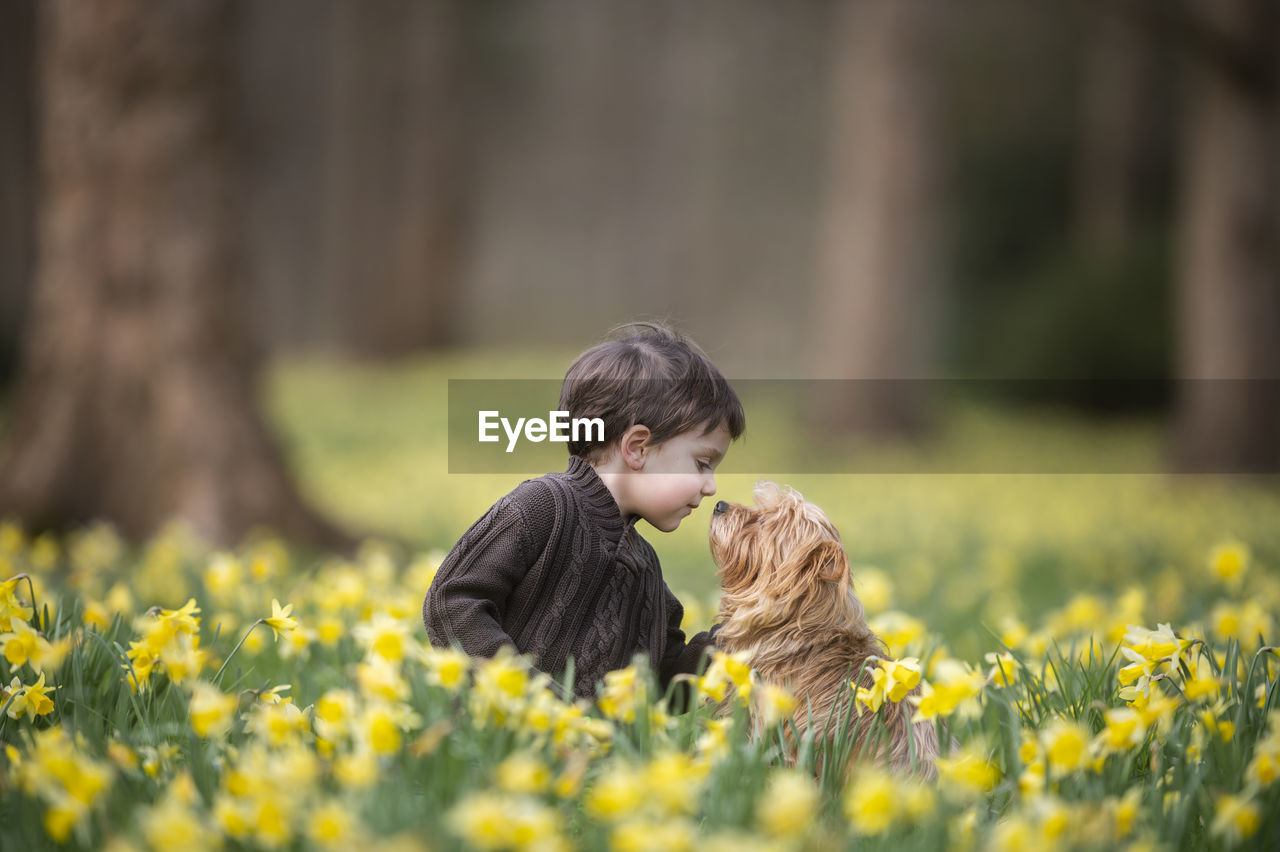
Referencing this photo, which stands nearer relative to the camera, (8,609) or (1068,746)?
(1068,746)

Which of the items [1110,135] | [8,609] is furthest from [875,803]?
[1110,135]

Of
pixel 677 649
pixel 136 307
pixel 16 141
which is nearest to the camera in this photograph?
pixel 677 649

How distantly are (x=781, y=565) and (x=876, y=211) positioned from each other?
10640mm

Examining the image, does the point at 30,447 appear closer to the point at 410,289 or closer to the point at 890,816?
the point at 890,816

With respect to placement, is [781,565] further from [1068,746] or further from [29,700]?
[29,700]

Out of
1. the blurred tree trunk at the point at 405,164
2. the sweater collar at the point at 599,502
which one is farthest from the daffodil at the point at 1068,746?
the blurred tree trunk at the point at 405,164

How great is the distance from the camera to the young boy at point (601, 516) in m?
2.16

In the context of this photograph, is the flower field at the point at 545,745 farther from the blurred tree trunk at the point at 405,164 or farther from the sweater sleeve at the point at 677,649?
the blurred tree trunk at the point at 405,164

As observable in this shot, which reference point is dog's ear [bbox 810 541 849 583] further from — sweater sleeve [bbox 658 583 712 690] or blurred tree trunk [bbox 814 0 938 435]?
blurred tree trunk [bbox 814 0 938 435]

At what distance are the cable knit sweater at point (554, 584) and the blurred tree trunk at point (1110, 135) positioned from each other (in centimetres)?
1587

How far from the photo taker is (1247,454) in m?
9.10

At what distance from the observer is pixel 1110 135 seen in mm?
17719

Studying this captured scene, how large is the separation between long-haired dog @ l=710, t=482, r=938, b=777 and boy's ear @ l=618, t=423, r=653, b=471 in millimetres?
194

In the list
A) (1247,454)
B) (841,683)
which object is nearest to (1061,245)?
(1247,454)
